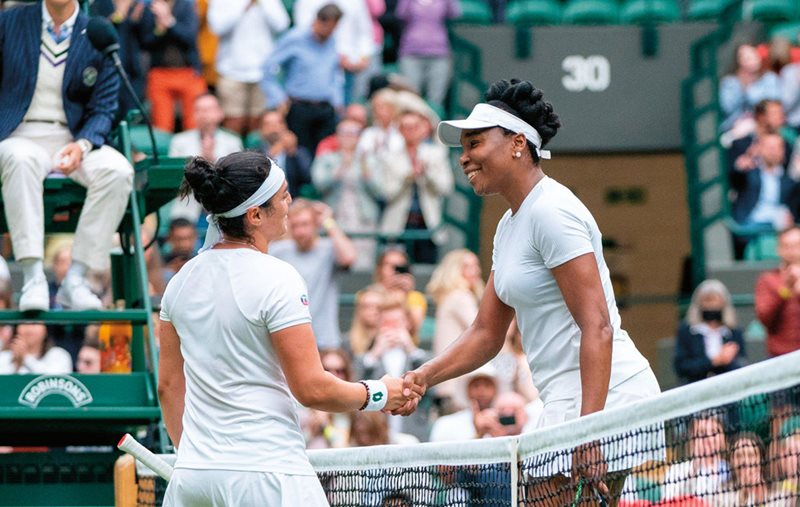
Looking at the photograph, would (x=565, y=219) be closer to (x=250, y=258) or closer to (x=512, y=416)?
(x=250, y=258)

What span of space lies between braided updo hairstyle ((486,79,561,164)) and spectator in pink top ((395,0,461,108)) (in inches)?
407

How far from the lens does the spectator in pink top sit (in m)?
15.5

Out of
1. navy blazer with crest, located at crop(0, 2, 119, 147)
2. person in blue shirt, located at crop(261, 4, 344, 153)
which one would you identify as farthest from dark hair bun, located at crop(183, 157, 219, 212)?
person in blue shirt, located at crop(261, 4, 344, 153)

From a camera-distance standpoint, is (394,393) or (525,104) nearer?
(394,393)

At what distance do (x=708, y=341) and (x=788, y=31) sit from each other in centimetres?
577

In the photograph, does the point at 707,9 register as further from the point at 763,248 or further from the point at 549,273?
the point at 549,273

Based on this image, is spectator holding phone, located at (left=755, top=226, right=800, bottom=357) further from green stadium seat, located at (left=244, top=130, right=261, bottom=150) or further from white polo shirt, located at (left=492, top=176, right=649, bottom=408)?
white polo shirt, located at (left=492, top=176, right=649, bottom=408)

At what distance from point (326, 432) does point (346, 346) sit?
2.33 meters

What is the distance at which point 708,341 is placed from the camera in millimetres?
11672

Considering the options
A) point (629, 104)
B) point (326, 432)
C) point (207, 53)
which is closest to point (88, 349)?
point (326, 432)

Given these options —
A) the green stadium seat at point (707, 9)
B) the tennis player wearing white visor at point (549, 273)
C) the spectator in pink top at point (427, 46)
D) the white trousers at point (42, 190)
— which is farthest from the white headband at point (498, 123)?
the green stadium seat at point (707, 9)

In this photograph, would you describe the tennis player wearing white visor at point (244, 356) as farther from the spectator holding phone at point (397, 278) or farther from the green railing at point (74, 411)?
the spectator holding phone at point (397, 278)

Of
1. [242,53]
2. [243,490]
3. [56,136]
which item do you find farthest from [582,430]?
[242,53]

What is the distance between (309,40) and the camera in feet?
47.7
